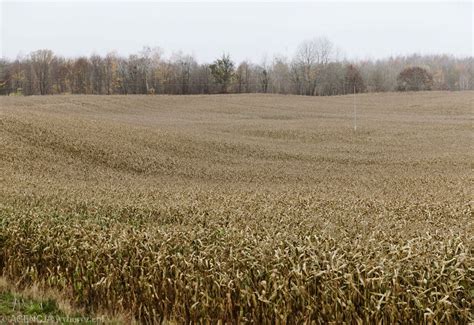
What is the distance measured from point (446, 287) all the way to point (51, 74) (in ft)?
391

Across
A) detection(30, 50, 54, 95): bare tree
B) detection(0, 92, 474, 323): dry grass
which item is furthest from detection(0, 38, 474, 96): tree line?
detection(0, 92, 474, 323): dry grass

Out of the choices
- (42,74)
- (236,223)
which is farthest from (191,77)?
(236,223)

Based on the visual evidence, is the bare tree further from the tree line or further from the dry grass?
the dry grass

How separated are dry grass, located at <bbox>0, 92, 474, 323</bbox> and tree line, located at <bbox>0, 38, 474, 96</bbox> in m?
68.2

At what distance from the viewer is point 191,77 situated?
108 meters

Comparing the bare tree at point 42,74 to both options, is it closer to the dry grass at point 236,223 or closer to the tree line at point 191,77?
the tree line at point 191,77

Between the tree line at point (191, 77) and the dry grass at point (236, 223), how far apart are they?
68226 millimetres

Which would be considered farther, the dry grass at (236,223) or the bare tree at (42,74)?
the bare tree at (42,74)

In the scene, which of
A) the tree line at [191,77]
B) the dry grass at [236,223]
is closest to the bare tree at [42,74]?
the tree line at [191,77]

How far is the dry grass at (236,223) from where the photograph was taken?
20.0 ft

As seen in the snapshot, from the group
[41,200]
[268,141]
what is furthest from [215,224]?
[268,141]

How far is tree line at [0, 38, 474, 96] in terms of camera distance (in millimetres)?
104375

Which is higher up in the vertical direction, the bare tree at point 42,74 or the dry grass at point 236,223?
the bare tree at point 42,74

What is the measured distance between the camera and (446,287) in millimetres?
5781
